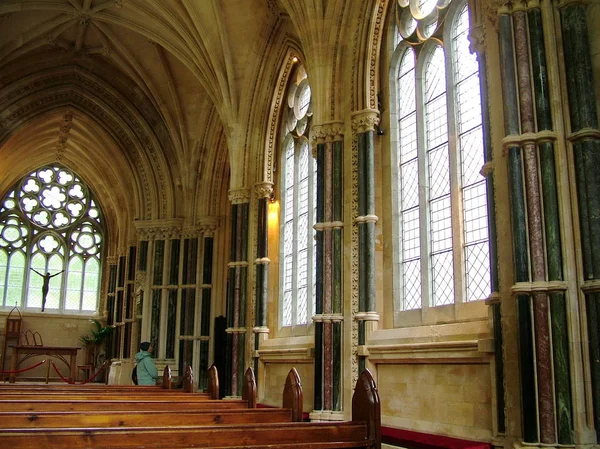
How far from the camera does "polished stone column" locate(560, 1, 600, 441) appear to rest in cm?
650

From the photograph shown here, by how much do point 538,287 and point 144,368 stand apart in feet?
34.9

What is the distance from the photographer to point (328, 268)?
1136cm

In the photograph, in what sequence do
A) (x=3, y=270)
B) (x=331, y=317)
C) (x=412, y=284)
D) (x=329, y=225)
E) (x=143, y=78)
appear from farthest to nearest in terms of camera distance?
(x=3, y=270), (x=143, y=78), (x=329, y=225), (x=331, y=317), (x=412, y=284)

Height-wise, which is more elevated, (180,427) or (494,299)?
(494,299)

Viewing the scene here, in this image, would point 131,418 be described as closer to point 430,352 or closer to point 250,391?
point 250,391

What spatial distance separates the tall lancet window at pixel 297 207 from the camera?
1365cm

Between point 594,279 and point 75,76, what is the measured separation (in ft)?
56.2

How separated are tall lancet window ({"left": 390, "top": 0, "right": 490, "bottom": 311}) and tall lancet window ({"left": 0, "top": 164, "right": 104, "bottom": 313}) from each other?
19398mm

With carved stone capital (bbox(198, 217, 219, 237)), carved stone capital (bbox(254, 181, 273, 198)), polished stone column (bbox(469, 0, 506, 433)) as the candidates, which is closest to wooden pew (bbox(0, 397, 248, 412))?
polished stone column (bbox(469, 0, 506, 433))

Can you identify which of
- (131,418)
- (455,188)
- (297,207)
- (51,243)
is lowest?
(131,418)

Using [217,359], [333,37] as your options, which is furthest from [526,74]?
[217,359]

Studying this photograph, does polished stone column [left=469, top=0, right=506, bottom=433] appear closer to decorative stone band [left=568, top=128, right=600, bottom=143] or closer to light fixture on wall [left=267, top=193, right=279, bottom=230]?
decorative stone band [left=568, top=128, right=600, bottom=143]

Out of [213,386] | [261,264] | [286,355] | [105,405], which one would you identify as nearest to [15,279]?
[261,264]

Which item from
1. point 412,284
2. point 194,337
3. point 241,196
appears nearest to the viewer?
point 412,284
